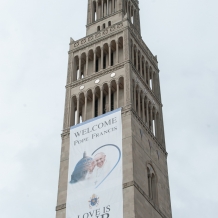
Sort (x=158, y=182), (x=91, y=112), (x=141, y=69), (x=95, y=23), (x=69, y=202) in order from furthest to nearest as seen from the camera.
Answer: (x=95, y=23) → (x=141, y=69) → (x=91, y=112) → (x=158, y=182) → (x=69, y=202)

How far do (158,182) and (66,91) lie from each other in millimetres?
12906

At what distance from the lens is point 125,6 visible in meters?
59.1

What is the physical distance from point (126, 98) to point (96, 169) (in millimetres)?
7582

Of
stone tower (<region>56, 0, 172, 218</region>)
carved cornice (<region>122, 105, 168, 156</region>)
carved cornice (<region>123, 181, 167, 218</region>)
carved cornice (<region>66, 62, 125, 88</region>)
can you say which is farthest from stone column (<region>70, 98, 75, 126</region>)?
carved cornice (<region>123, 181, 167, 218</region>)

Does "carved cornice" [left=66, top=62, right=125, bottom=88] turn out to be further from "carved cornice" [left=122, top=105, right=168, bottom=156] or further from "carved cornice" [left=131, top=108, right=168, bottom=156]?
"carved cornice" [left=131, top=108, right=168, bottom=156]

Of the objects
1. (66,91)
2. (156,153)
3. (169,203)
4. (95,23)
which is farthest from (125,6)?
(169,203)

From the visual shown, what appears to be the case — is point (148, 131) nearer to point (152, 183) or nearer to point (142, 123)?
point (142, 123)

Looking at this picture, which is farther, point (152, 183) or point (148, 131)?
point (148, 131)

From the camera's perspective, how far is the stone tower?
4162 centimetres

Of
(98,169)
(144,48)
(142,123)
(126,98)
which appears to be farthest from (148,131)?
(144,48)

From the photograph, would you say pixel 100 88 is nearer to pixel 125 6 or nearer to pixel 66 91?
pixel 66 91

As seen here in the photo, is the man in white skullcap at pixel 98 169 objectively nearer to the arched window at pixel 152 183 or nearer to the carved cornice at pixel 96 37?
the arched window at pixel 152 183

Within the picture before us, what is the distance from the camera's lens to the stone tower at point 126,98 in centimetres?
4162

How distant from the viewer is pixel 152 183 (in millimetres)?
44562
